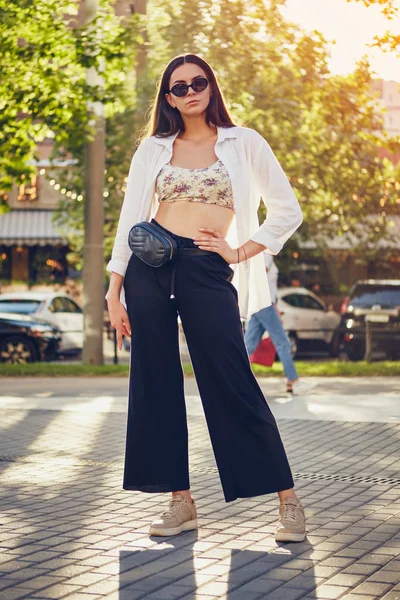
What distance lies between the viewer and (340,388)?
12.3 m

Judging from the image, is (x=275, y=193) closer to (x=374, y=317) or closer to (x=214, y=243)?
(x=214, y=243)

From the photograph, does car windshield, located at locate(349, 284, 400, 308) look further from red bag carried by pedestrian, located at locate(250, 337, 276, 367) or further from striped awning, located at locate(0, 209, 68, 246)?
striped awning, located at locate(0, 209, 68, 246)

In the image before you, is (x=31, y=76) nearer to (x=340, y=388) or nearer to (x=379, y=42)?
(x=379, y=42)

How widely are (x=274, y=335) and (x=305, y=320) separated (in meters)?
12.3

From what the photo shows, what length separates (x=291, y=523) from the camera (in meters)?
4.90

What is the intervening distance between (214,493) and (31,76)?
36.7ft

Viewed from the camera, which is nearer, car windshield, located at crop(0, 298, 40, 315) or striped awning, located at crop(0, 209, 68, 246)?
car windshield, located at crop(0, 298, 40, 315)

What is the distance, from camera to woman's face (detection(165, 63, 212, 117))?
16.6ft

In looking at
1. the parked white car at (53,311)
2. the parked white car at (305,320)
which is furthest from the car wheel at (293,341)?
the parked white car at (53,311)

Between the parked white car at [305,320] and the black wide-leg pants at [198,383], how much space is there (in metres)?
17.2

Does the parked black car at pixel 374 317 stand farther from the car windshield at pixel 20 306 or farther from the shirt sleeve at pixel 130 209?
the shirt sleeve at pixel 130 209

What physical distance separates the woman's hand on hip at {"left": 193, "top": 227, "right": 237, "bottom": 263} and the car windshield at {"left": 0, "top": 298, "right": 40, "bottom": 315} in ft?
52.1

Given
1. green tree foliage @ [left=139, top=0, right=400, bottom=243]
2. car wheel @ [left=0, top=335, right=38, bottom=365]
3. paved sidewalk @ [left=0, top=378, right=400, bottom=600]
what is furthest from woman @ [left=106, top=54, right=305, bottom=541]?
green tree foliage @ [left=139, top=0, right=400, bottom=243]

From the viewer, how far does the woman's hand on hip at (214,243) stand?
491 centimetres
